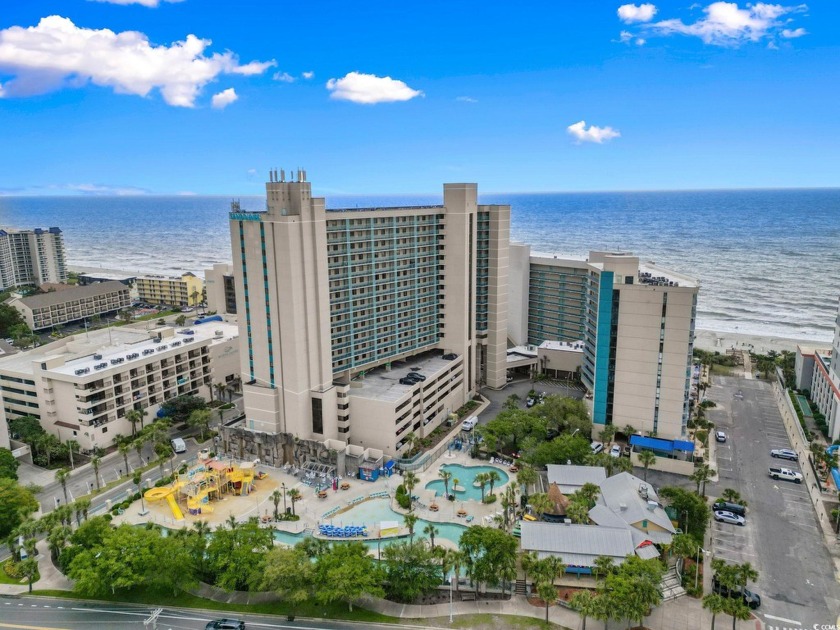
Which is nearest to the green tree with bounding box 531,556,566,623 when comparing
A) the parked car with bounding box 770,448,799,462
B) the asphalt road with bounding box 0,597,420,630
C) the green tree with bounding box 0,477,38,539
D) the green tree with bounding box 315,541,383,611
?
the asphalt road with bounding box 0,597,420,630

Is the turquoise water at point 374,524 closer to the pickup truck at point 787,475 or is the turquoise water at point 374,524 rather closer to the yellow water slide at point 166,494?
the yellow water slide at point 166,494

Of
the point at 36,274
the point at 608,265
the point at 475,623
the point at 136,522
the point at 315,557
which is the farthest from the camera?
the point at 36,274

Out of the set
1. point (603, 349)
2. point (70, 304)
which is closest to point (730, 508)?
point (603, 349)

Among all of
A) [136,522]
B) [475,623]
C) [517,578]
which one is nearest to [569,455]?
[517,578]

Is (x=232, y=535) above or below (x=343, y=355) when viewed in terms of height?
below

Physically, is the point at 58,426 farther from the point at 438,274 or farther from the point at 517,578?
the point at 517,578

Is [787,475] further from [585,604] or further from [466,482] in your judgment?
[585,604]

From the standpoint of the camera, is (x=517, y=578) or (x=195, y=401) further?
(x=195, y=401)
